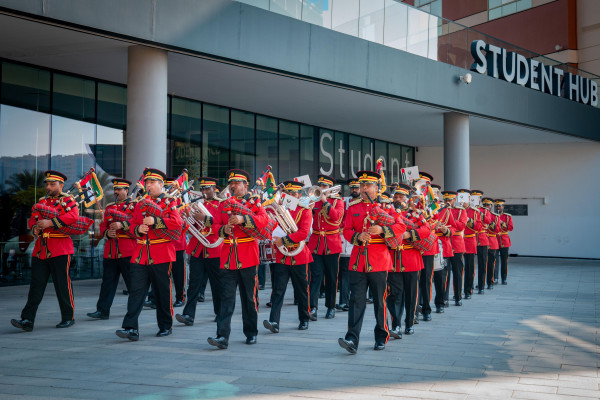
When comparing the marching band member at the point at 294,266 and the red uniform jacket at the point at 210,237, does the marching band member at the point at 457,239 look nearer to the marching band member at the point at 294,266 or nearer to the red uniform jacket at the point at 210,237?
the marching band member at the point at 294,266

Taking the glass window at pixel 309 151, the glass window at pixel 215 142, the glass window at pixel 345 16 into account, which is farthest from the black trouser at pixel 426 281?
the glass window at pixel 309 151

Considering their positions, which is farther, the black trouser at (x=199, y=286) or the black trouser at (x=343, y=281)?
the black trouser at (x=343, y=281)

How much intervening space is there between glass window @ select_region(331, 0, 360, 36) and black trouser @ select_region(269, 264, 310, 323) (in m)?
7.50

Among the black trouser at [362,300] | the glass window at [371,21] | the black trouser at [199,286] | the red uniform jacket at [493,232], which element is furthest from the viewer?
the glass window at [371,21]

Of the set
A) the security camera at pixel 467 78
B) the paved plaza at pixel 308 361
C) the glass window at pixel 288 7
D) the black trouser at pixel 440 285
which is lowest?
the paved plaza at pixel 308 361

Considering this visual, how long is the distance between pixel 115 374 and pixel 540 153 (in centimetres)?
2140

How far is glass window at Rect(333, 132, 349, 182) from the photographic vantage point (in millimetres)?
21750

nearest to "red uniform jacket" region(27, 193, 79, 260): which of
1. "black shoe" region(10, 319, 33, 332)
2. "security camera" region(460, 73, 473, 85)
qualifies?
"black shoe" region(10, 319, 33, 332)

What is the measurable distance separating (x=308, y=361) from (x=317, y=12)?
30.3ft

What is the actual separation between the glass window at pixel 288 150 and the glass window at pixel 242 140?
4.68 feet

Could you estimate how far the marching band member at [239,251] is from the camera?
21.9 ft

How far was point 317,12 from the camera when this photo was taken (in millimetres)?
13258

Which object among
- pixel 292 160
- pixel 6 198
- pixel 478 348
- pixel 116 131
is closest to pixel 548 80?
pixel 292 160

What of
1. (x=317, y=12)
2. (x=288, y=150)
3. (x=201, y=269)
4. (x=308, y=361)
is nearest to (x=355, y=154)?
(x=288, y=150)
